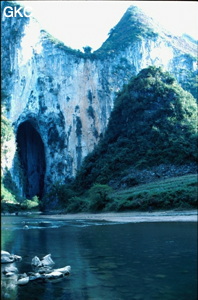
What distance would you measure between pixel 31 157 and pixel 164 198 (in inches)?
2273

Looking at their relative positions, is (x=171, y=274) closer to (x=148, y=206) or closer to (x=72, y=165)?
(x=148, y=206)

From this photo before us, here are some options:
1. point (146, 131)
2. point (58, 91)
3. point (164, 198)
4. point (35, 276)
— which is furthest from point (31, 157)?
point (35, 276)

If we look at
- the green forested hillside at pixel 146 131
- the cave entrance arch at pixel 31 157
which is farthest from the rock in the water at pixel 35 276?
the cave entrance arch at pixel 31 157

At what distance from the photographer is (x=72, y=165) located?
269 feet

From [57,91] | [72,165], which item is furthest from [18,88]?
[72,165]

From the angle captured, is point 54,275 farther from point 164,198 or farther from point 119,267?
point 164,198

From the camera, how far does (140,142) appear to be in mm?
55625

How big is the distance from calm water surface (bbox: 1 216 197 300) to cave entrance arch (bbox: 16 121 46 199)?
68074 millimetres

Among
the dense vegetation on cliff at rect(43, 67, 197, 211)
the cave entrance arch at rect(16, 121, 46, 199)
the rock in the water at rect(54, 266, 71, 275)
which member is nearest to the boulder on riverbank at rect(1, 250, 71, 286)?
the rock in the water at rect(54, 266, 71, 275)

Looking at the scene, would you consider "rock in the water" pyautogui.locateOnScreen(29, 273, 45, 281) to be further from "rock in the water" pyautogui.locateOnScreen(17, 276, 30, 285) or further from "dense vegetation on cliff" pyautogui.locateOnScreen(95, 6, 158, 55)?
A: "dense vegetation on cliff" pyautogui.locateOnScreen(95, 6, 158, 55)

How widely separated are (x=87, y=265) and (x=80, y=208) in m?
33.3

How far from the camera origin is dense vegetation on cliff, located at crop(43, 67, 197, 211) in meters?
47.7

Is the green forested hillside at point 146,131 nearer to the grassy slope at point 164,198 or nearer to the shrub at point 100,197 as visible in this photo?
the shrub at point 100,197

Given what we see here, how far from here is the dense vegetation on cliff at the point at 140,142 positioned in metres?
47.7
